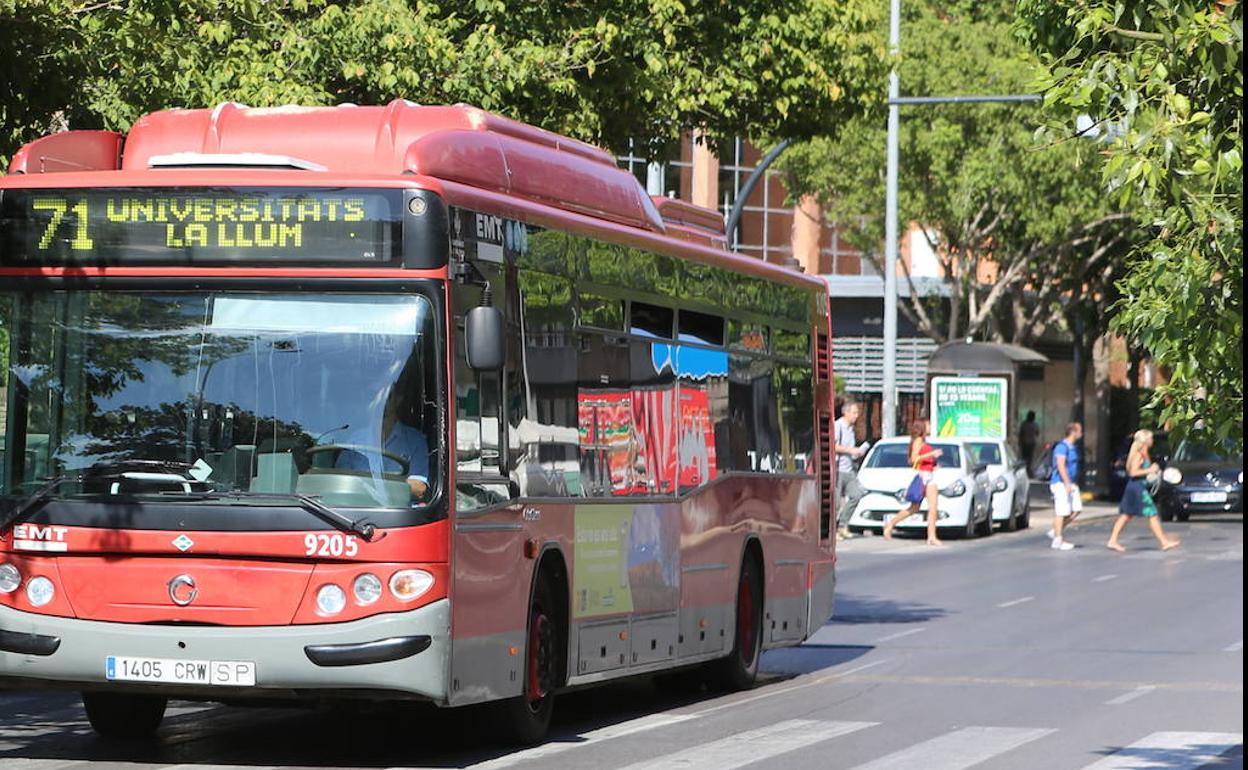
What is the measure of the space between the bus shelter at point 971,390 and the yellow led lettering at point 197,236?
33221mm

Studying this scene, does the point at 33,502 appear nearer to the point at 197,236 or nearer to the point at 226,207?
the point at 197,236

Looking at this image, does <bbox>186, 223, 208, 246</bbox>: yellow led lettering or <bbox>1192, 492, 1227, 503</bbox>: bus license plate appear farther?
<bbox>1192, 492, 1227, 503</bbox>: bus license plate

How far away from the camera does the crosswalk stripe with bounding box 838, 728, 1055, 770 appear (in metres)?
11.6

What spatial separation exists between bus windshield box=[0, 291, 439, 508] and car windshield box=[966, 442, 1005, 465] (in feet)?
93.8

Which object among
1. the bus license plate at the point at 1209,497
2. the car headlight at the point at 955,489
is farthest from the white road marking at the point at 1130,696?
the bus license plate at the point at 1209,497

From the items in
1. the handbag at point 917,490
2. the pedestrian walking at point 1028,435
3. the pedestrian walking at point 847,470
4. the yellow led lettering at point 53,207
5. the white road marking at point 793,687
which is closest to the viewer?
the yellow led lettering at point 53,207

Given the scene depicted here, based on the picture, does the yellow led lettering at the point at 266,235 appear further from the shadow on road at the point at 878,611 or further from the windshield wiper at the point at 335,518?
the shadow on road at the point at 878,611

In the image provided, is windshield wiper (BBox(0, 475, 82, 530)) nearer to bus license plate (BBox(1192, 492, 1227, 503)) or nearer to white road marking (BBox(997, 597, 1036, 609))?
white road marking (BBox(997, 597, 1036, 609))

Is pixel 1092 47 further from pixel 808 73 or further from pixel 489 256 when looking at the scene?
pixel 808 73

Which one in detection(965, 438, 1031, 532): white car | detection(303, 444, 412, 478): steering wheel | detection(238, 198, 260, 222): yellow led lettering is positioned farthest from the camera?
detection(965, 438, 1031, 532): white car

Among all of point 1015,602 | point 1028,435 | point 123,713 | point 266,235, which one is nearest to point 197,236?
point 266,235

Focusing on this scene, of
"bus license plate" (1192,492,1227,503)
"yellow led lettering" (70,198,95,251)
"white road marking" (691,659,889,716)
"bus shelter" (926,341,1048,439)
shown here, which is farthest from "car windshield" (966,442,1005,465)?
"yellow led lettering" (70,198,95,251)

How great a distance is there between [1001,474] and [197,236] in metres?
29.0

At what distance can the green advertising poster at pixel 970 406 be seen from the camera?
→ 43656 millimetres
